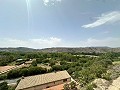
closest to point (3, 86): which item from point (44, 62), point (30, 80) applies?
point (30, 80)

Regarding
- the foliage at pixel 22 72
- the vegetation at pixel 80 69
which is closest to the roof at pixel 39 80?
the vegetation at pixel 80 69

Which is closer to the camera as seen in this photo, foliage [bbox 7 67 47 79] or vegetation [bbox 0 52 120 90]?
vegetation [bbox 0 52 120 90]

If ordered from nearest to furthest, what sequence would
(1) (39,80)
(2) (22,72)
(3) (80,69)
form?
(1) (39,80)
(3) (80,69)
(2) (22,72)

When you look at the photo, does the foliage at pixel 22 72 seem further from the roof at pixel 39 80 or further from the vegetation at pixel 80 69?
the roof at pixel 39 80

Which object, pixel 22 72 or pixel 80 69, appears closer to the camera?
pixel 80 69

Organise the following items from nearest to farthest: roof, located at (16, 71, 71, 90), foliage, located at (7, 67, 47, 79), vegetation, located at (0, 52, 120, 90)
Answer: vegetation, located at (0, 52, 120, 90) < roof, located at (16, 71, 71, 90) < foliage, located at (7, 67, 47, 79)

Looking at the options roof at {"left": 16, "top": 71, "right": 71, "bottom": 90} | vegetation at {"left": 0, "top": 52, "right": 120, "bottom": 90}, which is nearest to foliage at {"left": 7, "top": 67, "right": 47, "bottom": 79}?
vegetation at {"left": 0, "top": 52, "right": 120, "bottom": 90}

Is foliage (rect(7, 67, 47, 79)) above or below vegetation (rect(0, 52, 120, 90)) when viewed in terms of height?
below

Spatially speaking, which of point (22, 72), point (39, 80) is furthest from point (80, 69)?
point (22, 72)

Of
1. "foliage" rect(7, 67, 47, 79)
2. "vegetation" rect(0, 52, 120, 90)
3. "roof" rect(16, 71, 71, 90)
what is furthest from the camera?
"foliage" rect(7, 67, 47, 79)

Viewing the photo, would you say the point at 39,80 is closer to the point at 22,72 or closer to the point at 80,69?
the point at 80,69

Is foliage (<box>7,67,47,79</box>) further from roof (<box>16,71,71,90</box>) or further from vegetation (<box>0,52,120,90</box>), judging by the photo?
roof (<box>16,71,71,90</box>)

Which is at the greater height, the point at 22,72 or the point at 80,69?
the point at 80,69

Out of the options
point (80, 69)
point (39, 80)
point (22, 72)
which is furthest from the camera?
point (22, 72)
